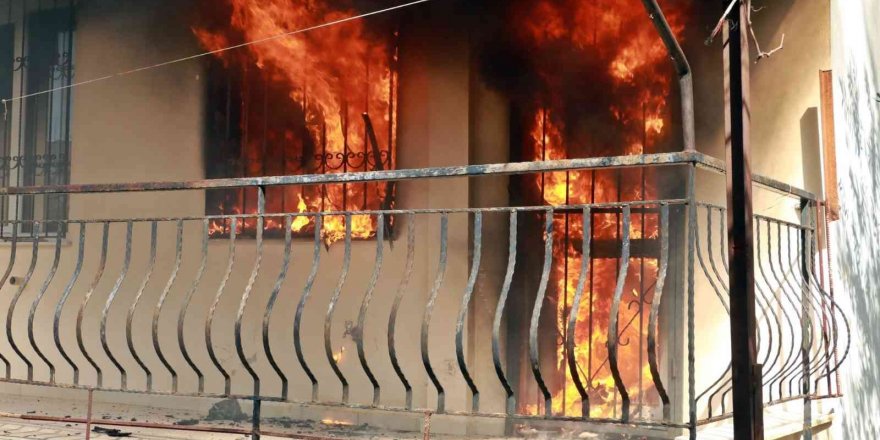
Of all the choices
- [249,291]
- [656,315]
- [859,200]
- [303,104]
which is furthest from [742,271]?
[303,104]

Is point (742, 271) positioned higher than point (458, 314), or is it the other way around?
point (742, 271)

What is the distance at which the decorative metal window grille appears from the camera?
9.83 m

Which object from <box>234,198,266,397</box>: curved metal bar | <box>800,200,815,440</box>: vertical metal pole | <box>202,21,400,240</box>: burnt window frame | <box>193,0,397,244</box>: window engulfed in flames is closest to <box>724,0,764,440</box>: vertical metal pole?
<box>800,200,815,440</box>: vertical metal pole

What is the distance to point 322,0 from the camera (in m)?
8.93

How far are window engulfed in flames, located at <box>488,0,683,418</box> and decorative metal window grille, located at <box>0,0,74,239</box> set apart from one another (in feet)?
15.5

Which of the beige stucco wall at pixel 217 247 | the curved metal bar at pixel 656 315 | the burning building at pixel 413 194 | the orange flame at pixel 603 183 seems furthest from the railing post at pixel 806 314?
the beige stucco wall at pixel 217 247

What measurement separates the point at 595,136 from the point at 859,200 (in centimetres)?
281

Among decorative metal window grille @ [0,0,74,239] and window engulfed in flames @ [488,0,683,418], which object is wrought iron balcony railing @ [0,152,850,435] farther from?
decorative metal window grille @ [0,0,74,239]

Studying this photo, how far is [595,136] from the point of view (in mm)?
7980

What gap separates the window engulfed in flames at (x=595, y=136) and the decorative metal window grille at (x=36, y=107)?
4.71 m

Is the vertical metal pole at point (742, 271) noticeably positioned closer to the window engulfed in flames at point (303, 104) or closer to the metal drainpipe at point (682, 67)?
the metal drainpipe at point (682, 67)

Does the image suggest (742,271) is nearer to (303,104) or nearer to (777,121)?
(777,121)

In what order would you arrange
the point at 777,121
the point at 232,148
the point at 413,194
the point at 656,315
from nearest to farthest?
the point at 656,315
the point at 777,121
the point at 413,194
the point at 232,148

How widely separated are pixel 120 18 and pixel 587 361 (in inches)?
228
